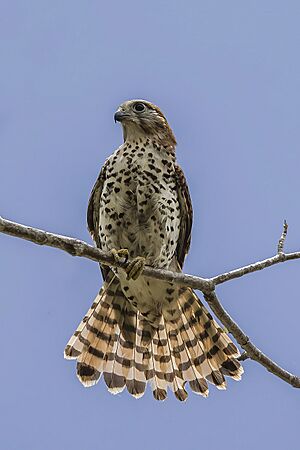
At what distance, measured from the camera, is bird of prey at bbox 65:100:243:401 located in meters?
6.63

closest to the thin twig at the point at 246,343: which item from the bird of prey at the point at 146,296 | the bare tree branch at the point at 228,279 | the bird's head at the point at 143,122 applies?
the bare tree branch at the point at 228,279

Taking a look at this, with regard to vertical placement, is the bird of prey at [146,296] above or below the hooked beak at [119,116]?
below

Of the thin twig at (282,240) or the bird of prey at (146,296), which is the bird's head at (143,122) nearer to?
the bird of prey at (146,296)

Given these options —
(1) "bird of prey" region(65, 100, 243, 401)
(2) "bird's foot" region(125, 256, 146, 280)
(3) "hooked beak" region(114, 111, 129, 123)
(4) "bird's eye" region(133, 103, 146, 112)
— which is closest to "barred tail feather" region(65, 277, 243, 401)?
(1) "bird of prey" region(65, 100, 243, 401)

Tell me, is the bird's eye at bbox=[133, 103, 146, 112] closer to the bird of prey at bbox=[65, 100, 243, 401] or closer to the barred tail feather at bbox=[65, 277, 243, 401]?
the bird of prey at bbox=[65, 100, 243, 401]

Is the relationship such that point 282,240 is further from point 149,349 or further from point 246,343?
point 149,349

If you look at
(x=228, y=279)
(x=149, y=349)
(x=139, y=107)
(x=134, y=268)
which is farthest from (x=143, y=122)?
(x=228, y=279)

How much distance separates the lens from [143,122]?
729 cm

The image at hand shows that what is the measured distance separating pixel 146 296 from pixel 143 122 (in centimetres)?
154

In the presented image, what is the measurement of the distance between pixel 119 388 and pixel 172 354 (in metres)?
0.55

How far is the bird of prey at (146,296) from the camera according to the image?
21.8ft

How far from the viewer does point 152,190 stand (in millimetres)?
6648

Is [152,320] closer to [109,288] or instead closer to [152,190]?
[109,288]

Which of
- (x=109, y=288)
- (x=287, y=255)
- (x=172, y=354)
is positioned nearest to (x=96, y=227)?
(x=109, y=288)
